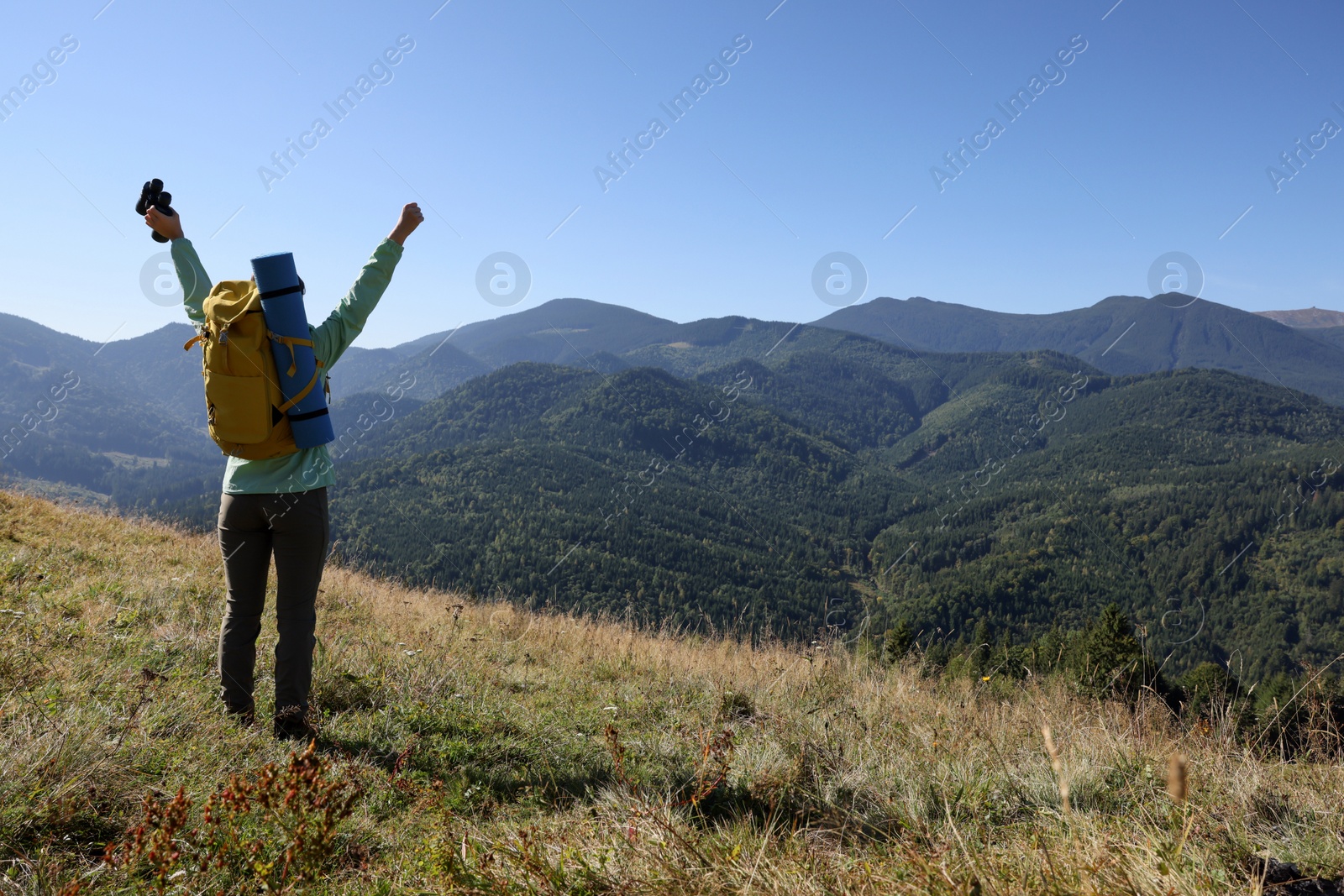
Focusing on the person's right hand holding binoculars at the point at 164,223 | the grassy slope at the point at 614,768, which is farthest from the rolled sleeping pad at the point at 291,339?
the grassy slope at the point at 614,768

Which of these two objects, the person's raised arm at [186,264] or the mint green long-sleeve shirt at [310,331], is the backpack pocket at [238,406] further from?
the person's raised arm at [186,264]

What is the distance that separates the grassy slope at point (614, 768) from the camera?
191 centimetres

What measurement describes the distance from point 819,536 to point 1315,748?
153038 mm

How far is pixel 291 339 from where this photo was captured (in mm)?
2924

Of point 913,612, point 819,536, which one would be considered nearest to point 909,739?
point 913,612

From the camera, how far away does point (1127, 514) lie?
137250 mm

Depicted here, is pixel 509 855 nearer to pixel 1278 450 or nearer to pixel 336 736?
pixel 336 736

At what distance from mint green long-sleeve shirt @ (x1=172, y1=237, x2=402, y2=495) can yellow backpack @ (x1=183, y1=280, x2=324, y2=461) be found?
0.11 m

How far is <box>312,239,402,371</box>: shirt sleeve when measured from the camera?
10.3 feet

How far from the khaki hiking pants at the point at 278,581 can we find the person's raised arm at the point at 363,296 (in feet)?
2.31

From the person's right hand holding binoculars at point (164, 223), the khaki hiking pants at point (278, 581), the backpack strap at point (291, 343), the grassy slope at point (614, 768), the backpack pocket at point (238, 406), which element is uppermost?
the person's right hand holding binoculars at point (164, 223)

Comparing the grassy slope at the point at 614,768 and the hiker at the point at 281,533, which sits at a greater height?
the hiker at the point at 281,533

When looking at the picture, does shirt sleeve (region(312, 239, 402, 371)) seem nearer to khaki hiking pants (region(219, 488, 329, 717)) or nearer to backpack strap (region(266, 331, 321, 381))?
backpack strap (region(266, 331, 321, 381))

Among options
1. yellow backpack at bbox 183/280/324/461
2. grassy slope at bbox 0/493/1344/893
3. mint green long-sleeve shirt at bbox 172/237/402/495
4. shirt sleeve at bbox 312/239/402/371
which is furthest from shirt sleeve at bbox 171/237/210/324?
grassy slope at bbox 0/493/1344/893
